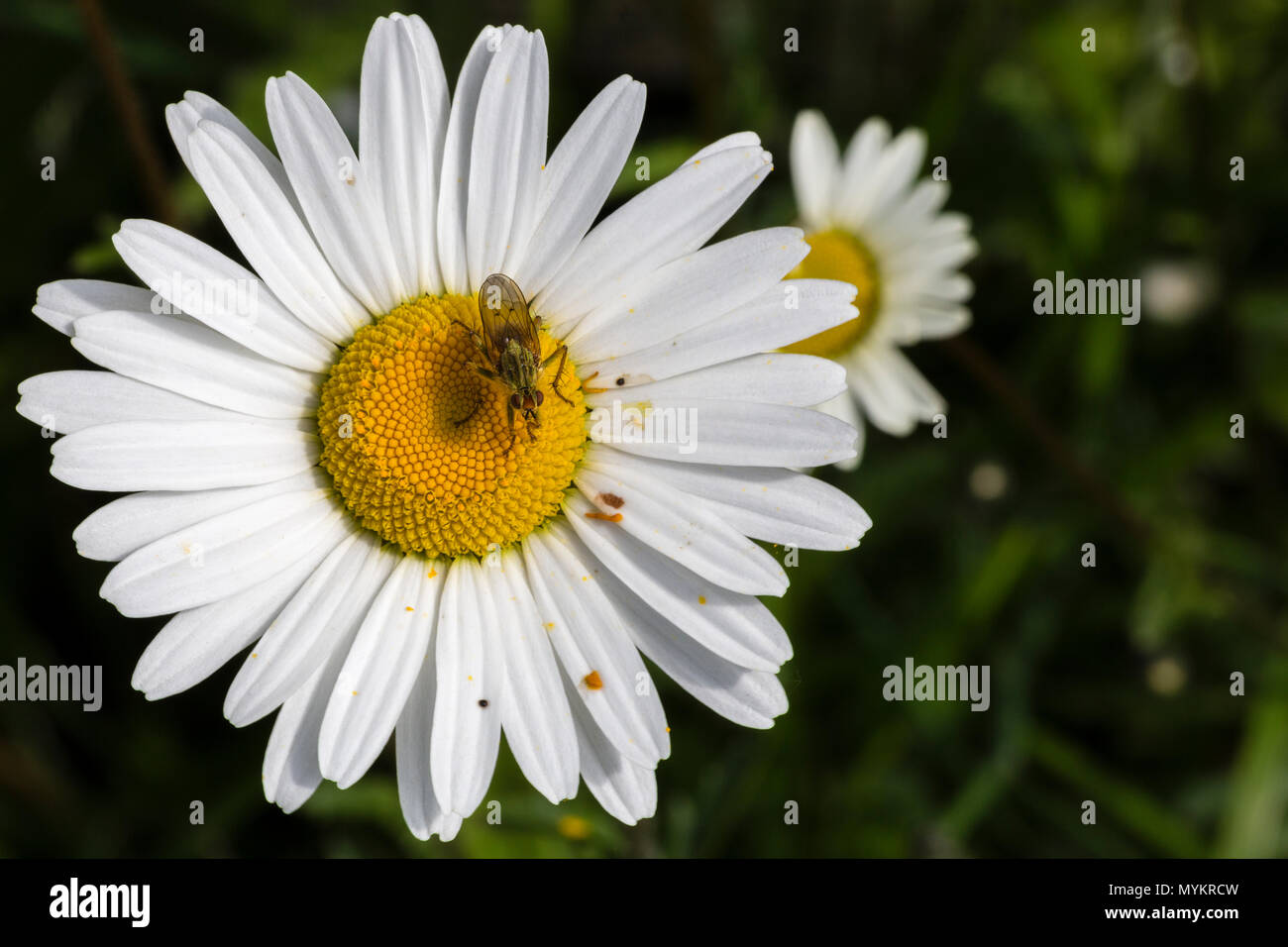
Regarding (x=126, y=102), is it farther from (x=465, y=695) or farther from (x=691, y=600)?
(x=691, y=600)

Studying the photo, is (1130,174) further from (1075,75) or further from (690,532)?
(690,532)

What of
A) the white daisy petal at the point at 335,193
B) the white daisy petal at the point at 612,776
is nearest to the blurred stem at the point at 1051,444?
the white daisy petal at the point at 612,776

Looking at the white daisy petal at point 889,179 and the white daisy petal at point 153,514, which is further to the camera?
the white daisy petal at point 889,179

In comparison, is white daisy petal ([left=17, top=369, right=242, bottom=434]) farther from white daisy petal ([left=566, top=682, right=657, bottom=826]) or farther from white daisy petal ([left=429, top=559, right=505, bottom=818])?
white daisy petal ([left=566, top=682, right=657, bottom=826])

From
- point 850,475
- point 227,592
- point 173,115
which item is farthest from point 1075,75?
point 227,592

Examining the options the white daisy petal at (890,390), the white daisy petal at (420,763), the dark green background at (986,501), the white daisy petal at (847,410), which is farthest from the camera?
the dark green background at (986,501)

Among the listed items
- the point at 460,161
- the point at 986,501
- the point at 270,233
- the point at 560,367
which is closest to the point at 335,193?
the point at 270,233

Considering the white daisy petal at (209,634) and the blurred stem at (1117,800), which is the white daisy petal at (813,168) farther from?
the blurred stem at (1117,800)
